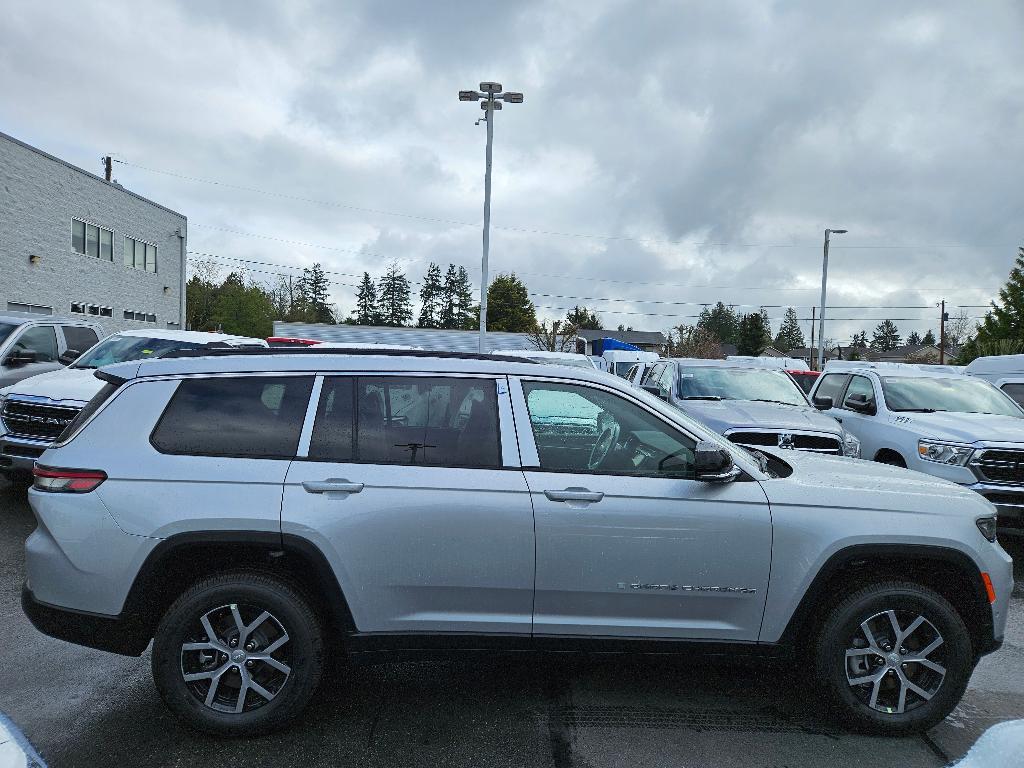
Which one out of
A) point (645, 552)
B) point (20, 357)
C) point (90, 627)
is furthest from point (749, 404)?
point (20, 357)

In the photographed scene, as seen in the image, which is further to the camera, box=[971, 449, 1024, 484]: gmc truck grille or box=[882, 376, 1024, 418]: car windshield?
box=[882, 376, 1024, 418]: car windshield

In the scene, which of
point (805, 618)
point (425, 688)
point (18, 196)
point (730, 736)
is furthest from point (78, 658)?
point (18, 196)

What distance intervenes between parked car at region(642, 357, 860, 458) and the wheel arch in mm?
2537

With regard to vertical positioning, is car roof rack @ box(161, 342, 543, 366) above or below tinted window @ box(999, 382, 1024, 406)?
above

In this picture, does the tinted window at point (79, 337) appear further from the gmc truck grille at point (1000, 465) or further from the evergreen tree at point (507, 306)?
the evergreen tree at point (507, 306)

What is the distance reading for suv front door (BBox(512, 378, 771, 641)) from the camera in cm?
334

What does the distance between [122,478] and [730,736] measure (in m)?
3.11

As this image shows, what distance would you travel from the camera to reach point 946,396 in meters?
8.62

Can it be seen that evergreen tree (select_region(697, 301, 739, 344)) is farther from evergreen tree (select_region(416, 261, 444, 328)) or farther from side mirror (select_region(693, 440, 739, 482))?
side mirror (select_region(693, 440, 739, 482))

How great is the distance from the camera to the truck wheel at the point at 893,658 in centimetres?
342

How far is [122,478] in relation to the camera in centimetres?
331

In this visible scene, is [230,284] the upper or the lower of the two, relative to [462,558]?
upper

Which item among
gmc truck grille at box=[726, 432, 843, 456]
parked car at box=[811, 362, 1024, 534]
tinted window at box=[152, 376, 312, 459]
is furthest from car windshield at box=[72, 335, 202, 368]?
parked car at box=[811, 362, 1024, 534]

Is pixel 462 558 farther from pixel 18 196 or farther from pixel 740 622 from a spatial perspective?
pixel 18 196
